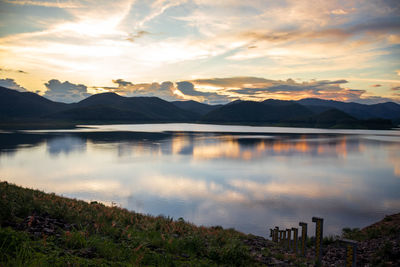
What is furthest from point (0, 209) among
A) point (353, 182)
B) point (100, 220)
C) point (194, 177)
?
point (353, 182)

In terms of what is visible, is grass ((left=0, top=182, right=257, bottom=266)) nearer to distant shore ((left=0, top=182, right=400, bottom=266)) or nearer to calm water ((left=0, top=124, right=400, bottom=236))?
distant shore ((left=0, top=182, right=400, bottom=266))

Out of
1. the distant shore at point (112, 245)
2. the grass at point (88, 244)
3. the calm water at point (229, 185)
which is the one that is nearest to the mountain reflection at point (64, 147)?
the calm water at point (229, 185)

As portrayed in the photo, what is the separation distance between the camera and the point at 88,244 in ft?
31.6

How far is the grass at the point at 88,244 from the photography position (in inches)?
314

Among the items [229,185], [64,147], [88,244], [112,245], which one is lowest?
[229,185]

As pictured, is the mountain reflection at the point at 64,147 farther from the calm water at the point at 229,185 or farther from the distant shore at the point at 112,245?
the distant shore at the point at 112,245

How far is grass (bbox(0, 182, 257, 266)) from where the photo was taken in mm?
7980

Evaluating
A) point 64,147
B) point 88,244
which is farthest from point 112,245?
point 64,147

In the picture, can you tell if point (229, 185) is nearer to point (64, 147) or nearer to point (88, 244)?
point (88, 244)

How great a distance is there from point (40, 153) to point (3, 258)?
6313cm

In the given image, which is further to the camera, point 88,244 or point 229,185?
point 229,185

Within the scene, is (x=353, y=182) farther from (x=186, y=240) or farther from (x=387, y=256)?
(x=186, y=240)

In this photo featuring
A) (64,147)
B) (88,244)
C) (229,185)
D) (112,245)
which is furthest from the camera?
(64,147)

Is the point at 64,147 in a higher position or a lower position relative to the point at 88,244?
lower
